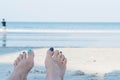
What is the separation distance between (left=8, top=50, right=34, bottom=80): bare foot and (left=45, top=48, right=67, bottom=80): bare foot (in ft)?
0.59

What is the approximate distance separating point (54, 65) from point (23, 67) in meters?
0.33

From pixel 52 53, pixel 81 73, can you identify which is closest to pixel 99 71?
pixel 81 73

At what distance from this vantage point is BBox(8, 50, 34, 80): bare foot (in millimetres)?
3417

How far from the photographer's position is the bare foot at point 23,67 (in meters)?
Answer: 3.42

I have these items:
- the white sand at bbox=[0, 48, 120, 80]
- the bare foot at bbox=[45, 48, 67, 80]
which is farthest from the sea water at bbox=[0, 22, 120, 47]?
the bare foot at bbox=[45, 48, 67, 80]

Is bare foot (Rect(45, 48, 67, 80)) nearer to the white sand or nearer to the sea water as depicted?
the white sand

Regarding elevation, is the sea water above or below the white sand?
below

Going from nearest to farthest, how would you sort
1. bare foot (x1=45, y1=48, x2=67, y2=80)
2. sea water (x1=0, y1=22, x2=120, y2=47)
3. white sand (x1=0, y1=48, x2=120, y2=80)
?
bare foot (x1=45, y1=48, x2=67, y2=80)
white sand (x1=0, y1=48, x2=120, y2=80)
sea water (x1=0, y1=22, x2=120, y2=47)

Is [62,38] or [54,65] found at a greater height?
[54,65]

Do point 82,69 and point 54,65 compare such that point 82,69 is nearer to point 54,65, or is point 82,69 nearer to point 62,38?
point 54,65

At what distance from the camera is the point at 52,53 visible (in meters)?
3.78

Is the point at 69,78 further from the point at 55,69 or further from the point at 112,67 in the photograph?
the point at 112,67

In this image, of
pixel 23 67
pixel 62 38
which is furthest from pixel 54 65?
pixel 62 38

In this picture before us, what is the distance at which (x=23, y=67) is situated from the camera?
3.54m
